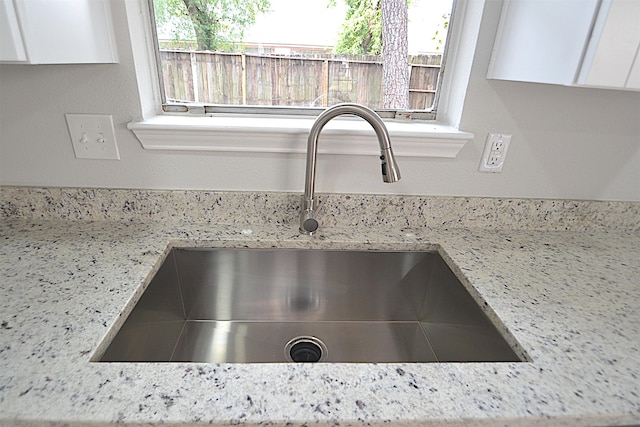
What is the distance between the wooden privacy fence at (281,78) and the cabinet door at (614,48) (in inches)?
16.7

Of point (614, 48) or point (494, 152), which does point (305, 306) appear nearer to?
point (494, 152)

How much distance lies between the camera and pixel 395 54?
93 cm

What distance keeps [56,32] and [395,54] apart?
0.76 metres

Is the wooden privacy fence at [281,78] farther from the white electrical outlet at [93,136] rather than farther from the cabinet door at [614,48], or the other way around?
the cabinet door at [614,48]

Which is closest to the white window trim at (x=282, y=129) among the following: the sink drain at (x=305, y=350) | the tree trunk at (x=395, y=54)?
the tree trunk at (x=395, y=54)

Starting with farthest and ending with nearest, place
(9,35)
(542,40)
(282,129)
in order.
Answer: (282,129)
(542,40)
(9,35)

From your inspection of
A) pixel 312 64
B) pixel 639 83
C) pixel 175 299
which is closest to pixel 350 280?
pixel 175 299

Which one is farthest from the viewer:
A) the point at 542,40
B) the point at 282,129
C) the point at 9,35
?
the point at 282,129

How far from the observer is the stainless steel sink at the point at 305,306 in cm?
84

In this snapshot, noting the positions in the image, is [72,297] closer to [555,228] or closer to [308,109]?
[308,109]

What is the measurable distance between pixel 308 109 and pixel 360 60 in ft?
0.63

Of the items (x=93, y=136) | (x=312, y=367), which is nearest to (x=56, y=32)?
(x=93, y=136)

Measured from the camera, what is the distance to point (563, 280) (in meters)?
0.76

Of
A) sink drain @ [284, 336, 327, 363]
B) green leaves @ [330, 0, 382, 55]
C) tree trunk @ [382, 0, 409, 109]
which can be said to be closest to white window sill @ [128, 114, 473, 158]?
tree trunk @ [382, 0, 409, 109]
